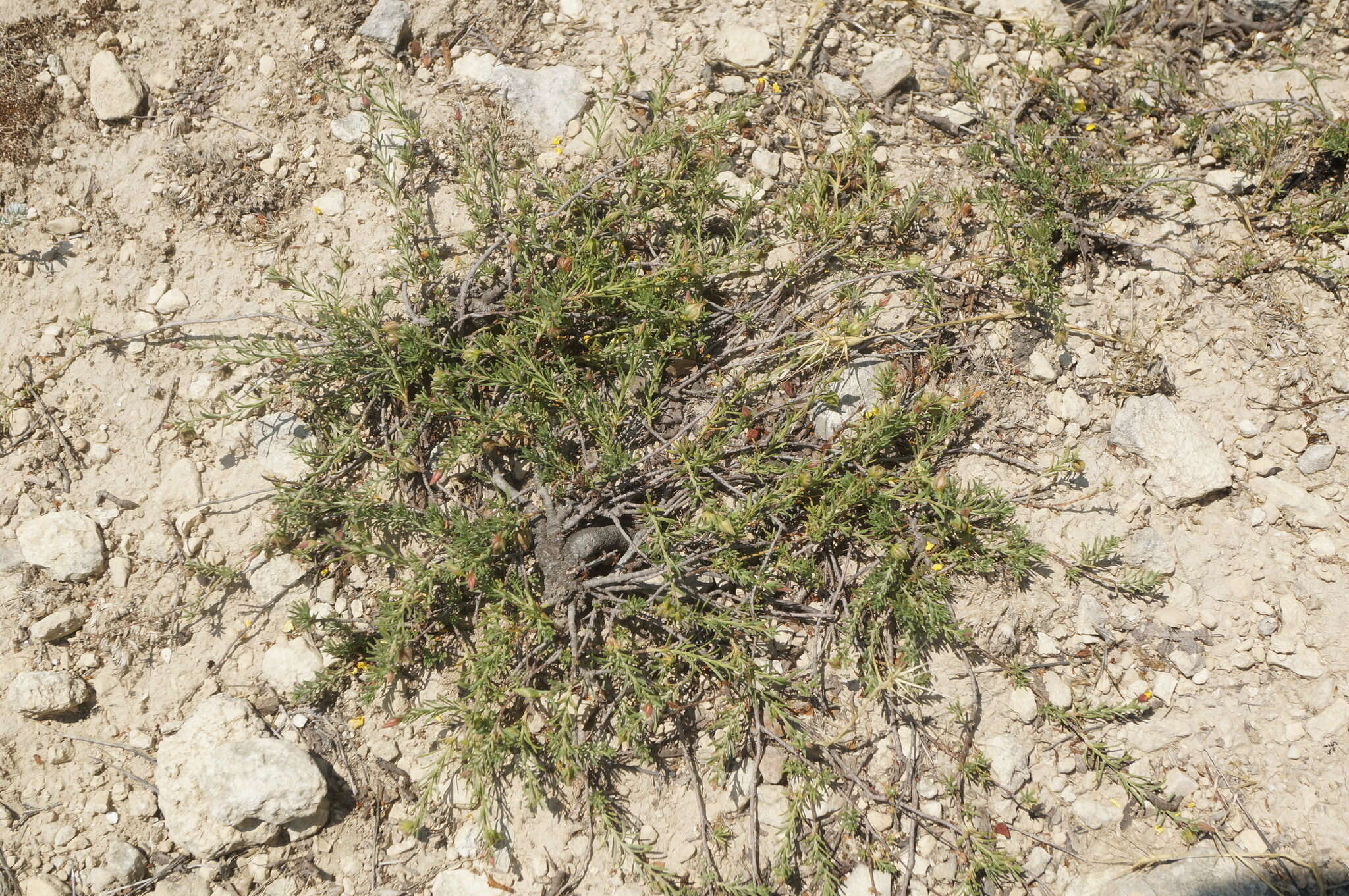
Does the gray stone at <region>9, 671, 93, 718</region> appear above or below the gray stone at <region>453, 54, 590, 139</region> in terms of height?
below

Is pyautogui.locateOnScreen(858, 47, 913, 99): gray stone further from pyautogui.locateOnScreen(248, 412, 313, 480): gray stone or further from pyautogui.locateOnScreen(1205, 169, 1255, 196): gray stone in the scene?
pyautogui.locateOnScreen(248, 412, 313, 480): gray stone

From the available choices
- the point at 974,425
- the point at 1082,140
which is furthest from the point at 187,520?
the point at 1082,140

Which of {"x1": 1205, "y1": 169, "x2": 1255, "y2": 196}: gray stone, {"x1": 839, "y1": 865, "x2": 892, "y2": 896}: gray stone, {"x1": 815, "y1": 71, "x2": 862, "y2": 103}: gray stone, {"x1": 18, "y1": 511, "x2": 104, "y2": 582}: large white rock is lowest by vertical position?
{"x1": 839, "y1": 865, "x2": 892, "y2": 896}: gray stone

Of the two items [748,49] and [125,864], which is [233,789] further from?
[748,49]

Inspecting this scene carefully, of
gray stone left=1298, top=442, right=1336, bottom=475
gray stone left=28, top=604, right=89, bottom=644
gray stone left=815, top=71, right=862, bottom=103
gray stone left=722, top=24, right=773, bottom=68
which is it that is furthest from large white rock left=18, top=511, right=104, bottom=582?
gray stone left=1298, top=442, right=1336, bottom=475

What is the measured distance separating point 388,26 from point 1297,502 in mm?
4640

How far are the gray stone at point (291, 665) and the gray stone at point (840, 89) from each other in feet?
11.5

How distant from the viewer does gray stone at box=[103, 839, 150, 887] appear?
3.26 meters

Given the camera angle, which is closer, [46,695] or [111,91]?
[46,695]

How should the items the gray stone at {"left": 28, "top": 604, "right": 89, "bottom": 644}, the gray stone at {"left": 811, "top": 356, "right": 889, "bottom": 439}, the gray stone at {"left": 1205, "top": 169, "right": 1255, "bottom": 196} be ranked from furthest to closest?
the gray stone at {"left": 1205, "top": 169, "right": 1255, "bottom": 196} → the gray stone at {"left": 811, "top": 356, "right": 889, "bottom": 439} → the gray stone at {"left": 28, "top": 604, "right": 89, "bottom": 644}

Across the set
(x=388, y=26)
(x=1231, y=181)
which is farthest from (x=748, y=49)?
(x=1231, y=181)

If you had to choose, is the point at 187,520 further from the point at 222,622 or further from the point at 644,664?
the point at 644,664

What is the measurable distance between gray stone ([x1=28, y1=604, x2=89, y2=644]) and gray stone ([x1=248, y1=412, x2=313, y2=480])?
964mm

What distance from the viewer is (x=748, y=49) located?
158 inches
